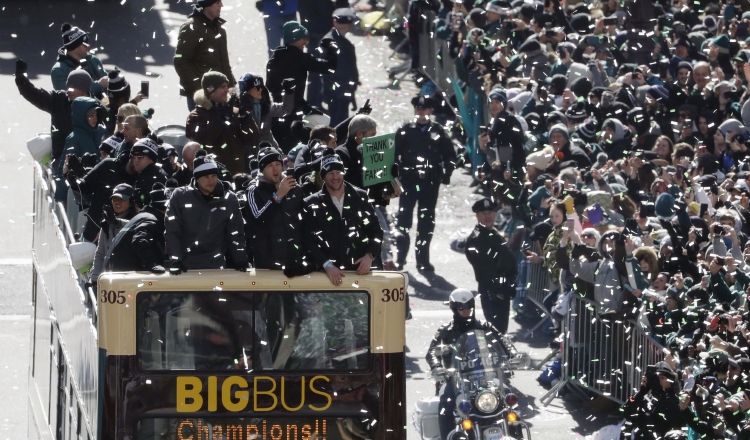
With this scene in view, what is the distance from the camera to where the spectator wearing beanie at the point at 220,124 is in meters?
12.8

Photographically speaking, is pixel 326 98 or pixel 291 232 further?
pixel 326 98

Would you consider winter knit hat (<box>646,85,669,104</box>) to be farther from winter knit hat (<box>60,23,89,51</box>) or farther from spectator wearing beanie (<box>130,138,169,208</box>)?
spectator wearing beanie (<box>130,138,169,208</box>)

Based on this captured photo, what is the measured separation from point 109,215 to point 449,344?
15.1 ft

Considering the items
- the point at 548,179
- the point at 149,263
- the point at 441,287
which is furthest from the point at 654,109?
the point at 149,263

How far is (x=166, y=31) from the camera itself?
2719 centimetres

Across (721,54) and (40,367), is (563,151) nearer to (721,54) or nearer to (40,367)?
(721,54)

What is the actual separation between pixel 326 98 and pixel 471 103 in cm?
248

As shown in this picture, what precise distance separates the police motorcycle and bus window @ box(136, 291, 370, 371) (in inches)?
157

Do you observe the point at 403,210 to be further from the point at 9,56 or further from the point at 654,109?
the point at 9,56

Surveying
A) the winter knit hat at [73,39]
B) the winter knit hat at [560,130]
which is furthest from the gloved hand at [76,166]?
the winter knit hat at [560,130]

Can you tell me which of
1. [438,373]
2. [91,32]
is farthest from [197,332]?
[91,32]

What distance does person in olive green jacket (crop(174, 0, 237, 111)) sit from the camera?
14391mm

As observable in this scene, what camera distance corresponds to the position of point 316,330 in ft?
30.6

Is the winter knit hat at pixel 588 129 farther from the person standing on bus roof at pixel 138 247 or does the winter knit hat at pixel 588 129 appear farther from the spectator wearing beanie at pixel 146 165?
the person standing on bus roof at pixel 138 247
